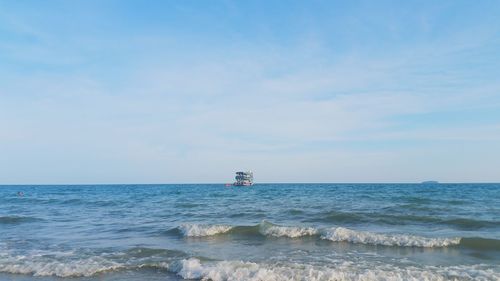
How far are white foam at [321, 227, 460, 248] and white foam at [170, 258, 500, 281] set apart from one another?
3.62 m

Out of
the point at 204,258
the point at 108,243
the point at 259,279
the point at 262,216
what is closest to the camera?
the point at 259,279

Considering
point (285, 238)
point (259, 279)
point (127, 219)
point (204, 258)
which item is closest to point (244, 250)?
point (204, 258)

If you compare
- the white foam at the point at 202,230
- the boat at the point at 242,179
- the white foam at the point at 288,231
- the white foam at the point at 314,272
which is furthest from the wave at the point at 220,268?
the boat at the point at 242,179

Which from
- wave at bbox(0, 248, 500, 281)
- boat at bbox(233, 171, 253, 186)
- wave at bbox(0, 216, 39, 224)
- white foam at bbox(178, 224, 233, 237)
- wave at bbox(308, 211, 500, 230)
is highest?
boat at bbox(233, 171, 253, 186)

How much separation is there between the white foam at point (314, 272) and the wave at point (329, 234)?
3.84 meters

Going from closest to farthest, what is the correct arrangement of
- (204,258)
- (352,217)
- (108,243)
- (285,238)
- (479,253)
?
(204,258) → (479,253) → (108,243) → (285,238) → (352,217)

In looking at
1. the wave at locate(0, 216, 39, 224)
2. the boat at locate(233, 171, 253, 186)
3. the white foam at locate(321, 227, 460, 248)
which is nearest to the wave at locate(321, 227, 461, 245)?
the white foam at locate(321, 227, 460, 248)

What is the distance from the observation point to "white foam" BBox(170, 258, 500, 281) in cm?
1163

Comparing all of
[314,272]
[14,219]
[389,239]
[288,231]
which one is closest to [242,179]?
[14,219]

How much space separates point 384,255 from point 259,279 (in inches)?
217

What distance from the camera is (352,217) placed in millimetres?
24906

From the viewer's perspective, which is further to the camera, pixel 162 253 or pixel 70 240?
pixel 70 240

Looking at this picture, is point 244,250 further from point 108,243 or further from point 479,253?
point 479,253

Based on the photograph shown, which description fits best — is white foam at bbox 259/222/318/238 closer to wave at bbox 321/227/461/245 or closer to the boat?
wave at bbox 321/227/461/245
